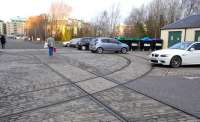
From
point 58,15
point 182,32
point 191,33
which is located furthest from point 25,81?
point 58,15

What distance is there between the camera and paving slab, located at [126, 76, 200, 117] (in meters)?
6.76

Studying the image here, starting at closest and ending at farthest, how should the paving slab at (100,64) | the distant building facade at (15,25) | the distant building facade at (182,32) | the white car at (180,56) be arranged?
the paving slab at (100,64)
the white car at (180,56)
the distant building facade at (182,32)
the distant building facade at (15,25)

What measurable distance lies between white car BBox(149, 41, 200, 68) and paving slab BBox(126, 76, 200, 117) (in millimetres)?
4043

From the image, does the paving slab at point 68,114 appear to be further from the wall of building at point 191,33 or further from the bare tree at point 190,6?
the bare tree at point 190,6

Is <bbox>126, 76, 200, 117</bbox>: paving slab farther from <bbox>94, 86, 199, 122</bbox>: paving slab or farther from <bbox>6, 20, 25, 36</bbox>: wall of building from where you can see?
<bbox>6, 20, 25, 36</bbox>: wall of building

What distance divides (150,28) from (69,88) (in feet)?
175

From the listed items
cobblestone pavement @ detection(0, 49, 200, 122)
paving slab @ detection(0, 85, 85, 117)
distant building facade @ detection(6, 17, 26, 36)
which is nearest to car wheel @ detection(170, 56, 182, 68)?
cobblestone pavement @ detection(0, 49, 200, 122)

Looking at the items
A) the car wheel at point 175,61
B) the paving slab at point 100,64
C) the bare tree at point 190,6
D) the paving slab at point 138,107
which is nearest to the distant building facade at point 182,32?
the paving slab at point 100,64

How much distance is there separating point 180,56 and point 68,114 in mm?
10654

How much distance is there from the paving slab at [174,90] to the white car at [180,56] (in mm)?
4043

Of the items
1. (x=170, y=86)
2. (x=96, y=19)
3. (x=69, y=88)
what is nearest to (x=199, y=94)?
(x=170, y=86)

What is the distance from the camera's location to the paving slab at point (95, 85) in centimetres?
862

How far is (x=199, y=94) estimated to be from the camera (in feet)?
26.3

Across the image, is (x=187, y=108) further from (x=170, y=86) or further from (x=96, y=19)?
(x=96, y=19)
